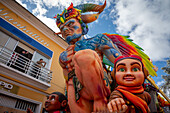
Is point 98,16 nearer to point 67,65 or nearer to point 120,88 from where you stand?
point 67,65

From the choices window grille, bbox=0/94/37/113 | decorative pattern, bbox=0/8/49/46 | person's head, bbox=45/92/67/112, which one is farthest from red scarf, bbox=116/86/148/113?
decorative pattern, bbox=0/8/49/46

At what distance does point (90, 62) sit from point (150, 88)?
958 mm

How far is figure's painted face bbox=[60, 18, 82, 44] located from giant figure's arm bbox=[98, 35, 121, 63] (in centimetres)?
38

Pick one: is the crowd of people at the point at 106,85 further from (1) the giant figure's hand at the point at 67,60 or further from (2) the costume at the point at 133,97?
(1) the giant figure's hand at the point at 67,60

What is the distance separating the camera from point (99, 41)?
150cm

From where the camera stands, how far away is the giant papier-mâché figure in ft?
3.04

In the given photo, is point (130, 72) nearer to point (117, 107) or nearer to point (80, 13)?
point (117, 107)

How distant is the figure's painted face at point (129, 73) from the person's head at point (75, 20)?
0.88 m

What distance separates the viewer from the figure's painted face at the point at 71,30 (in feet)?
5.56

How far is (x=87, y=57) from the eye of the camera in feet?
2.99

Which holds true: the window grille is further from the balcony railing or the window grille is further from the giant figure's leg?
the giant figure's leg

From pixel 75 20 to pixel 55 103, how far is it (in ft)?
4.36

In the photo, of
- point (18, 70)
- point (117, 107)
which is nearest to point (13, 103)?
point (18, 70)

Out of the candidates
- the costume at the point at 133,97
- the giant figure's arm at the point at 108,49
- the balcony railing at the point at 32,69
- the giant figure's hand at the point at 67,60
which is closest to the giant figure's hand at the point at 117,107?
the costume at the point at 133,97
